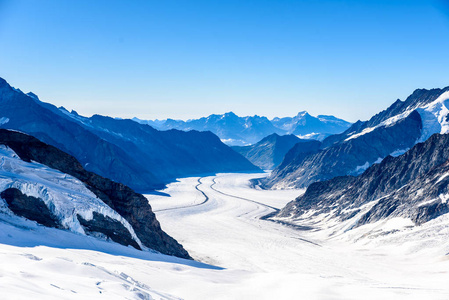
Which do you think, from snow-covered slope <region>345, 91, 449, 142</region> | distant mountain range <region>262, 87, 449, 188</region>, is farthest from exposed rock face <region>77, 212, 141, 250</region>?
snow-covered slope <region>345, 91, 449, 142</region>

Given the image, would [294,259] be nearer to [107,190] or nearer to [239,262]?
[239,262]

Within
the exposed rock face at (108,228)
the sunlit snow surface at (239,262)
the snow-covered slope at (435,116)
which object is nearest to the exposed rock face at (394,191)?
the sunlit snow surface at (239,262)

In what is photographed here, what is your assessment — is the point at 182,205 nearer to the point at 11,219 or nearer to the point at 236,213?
the point at 236,213

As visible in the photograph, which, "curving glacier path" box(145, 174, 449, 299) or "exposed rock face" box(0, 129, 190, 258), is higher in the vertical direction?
"exposed rock face" box(0, 129, 190, 258)

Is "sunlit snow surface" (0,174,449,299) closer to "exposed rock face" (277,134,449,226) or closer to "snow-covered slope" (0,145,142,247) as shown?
"snow-covered slope" (0,145,142,247)

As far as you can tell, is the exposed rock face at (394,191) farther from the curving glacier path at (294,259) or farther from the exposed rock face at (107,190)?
the exposed rock face at (107,190)
